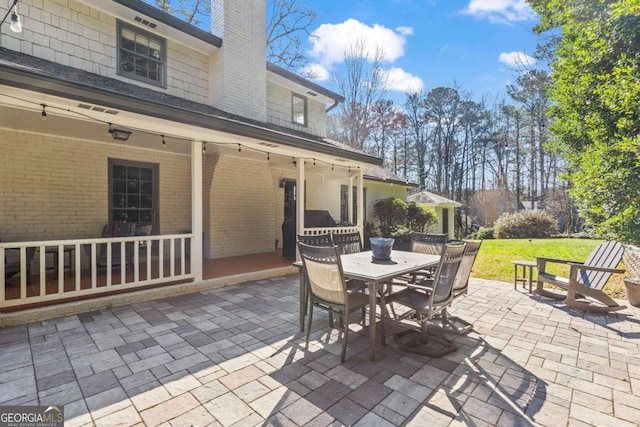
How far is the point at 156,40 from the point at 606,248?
1016cm

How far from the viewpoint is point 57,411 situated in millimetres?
2225

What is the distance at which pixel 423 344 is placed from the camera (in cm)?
342

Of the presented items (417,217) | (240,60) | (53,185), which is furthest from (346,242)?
(417,217)

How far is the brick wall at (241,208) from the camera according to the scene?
322 inches

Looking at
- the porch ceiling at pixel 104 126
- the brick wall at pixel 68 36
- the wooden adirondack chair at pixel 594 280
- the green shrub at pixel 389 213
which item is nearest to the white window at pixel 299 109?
the porch ceiling at pixel 104 126

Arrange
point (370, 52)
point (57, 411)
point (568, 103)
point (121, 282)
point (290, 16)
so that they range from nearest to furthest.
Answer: point (57, 411)
point (121, 282)
point (568, 103)
point (290, 16)
point (370, 52)

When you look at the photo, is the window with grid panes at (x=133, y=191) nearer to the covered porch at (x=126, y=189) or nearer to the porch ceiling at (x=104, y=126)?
the covered porch at (x=126, y=189)

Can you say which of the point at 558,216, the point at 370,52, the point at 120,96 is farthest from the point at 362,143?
the point at 120,96

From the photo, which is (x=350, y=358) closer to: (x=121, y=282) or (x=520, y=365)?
(x=520, y=365)

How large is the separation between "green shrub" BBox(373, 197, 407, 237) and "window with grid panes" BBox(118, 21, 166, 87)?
30.4 feet

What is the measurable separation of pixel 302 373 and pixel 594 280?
4.81m

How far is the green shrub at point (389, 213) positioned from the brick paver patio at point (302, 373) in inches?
347

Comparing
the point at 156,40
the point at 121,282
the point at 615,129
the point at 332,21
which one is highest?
the point at 332,21

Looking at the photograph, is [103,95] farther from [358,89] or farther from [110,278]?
[358,89]
